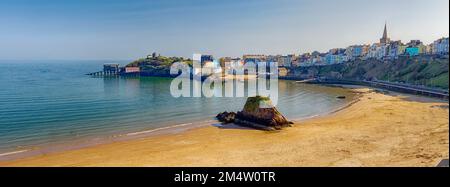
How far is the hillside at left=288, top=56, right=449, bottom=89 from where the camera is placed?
3108 inches

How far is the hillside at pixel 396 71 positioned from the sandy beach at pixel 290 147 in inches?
1739

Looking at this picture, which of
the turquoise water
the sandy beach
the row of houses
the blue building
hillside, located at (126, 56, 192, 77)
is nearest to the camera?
the sandy beach

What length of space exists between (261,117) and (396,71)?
7816 cm

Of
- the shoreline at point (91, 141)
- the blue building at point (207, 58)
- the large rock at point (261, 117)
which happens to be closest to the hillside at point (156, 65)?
the blue building at point (207, 58)

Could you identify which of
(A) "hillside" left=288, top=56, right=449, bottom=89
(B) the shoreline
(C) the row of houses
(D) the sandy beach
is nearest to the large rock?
(D) the sandy beach

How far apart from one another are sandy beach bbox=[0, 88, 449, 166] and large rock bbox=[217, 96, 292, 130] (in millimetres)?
1550

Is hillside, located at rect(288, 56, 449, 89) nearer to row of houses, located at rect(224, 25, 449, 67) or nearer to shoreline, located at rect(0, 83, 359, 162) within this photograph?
row of houses, located at rect(224, 25, 449, 67)

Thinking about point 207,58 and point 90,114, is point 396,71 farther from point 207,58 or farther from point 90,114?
point 207,58

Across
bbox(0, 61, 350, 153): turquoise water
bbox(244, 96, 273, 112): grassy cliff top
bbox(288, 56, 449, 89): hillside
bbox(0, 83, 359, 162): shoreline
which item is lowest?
bbox(0, 83, 359, 162): shoreline

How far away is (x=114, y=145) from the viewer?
29.9 m

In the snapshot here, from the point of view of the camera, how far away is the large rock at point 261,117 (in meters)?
36.9
